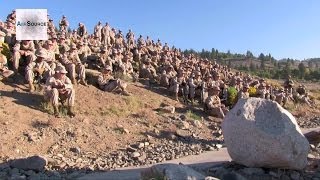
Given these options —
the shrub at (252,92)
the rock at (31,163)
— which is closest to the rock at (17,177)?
the rock at (31,163)

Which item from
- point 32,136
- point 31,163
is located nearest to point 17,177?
point 31,163

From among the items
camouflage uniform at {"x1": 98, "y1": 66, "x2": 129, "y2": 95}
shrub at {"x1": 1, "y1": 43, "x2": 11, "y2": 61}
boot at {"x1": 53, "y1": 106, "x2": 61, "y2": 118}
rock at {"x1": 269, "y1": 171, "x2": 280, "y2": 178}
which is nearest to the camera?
rock at {"x1": 269, "y1": 171, "x2": 280, "y2": 178}

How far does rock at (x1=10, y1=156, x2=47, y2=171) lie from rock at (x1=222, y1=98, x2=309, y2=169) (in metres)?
4.71

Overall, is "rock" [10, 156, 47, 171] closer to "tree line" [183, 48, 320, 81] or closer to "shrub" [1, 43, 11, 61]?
"shrub" [1, 43, 11, 61]

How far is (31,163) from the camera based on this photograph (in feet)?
40.6

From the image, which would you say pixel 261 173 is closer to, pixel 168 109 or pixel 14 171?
pixel 14 171

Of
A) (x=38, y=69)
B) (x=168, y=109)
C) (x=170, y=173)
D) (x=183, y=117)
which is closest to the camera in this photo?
(x=170, y=173)

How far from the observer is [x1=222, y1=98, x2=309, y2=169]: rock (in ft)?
36.8

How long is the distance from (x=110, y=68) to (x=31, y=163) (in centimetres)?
934

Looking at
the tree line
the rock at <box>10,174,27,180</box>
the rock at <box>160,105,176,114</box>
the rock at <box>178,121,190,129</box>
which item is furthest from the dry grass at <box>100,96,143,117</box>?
the tree line

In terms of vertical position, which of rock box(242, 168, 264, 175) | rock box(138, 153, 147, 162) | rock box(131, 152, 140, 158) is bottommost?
rock box(138, 153, 147, 162)

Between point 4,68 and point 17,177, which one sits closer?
point 17,177

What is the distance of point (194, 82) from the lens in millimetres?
23453

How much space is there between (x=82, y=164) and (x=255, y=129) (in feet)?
16.5
